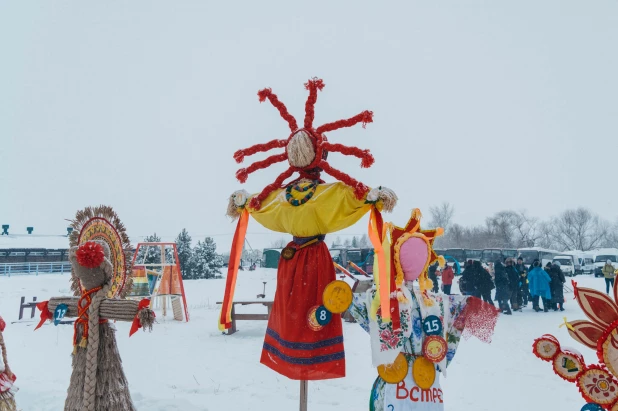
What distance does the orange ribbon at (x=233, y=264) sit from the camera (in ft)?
11.8

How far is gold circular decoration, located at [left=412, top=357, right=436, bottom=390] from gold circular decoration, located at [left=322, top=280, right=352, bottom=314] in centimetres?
63

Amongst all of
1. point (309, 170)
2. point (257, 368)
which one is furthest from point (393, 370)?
point (257, 368)

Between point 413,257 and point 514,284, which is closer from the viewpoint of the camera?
point 413,257

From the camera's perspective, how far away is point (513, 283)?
1181cm

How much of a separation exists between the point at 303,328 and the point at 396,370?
703 millimetres

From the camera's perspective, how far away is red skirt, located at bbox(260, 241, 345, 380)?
3176mm

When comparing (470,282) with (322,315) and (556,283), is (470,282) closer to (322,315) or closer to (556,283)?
(556,283)

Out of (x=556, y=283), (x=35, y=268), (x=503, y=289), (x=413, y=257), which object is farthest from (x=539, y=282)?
(x=35, y=268)

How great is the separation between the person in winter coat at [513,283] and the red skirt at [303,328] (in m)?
9.62

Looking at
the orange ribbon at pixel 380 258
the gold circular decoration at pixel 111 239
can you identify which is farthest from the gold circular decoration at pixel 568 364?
the gold circular decoration at pixel 111 239

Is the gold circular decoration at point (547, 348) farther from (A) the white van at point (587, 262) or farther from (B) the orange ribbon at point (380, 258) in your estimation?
(A) the white van at point (587, 262)

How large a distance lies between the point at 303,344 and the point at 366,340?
5.02 metres

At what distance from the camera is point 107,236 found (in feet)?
11.5

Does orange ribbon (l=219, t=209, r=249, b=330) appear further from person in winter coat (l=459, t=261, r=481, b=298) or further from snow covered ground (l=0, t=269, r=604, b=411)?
person in winter coat (l=459, t=261, r=481, b=298)
